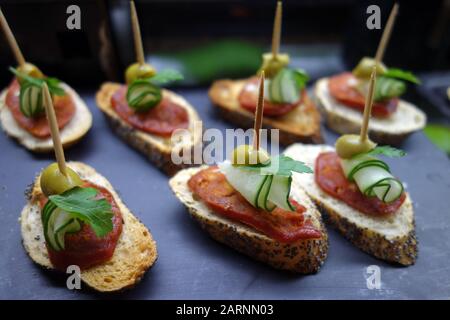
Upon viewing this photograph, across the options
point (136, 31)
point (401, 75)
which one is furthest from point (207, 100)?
point (401, 75)

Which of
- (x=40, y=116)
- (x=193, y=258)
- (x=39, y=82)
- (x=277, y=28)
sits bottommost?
(x=193, y=258)

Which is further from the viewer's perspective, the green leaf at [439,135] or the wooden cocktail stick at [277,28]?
the green leaf at [439,135]

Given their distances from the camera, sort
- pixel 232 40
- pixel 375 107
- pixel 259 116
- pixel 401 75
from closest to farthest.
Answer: pixel 259 116 < pixel 401 75 < pixel 375 107 < pixel 232 40

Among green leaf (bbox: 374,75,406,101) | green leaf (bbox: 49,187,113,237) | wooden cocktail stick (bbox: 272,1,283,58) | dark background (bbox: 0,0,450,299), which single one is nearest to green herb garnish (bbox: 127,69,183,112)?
dark background (bbox: 0,0,450,299)

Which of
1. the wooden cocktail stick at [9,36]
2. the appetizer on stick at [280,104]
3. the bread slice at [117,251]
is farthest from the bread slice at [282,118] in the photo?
the wooden cocktail stick at [9,36]

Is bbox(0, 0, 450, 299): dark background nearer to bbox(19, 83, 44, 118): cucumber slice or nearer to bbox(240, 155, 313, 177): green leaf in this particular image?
bbox(19, 83, 44, 118): cucumber slice

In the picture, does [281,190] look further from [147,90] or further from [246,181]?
[147,90]

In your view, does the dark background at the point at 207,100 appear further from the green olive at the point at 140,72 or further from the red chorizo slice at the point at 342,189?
the green olive at the point at 140,72
